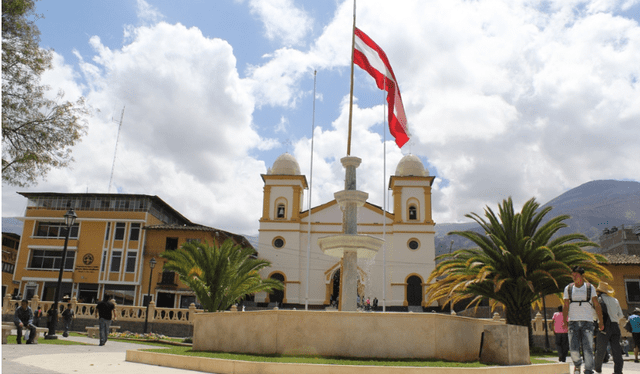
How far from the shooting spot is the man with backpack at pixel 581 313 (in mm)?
7602

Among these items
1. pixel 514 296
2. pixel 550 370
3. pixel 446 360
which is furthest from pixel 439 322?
pixel 514 296

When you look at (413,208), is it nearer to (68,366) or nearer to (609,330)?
(609,330)

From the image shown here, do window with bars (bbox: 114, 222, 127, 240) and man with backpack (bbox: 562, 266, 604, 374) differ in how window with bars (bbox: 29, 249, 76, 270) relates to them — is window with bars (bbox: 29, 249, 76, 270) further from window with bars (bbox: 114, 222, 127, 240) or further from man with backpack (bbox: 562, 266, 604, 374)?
man with backpack (bbox: 562, 266, 604, 374)

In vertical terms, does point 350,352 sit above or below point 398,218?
below

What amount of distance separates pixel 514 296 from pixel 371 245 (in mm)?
8295

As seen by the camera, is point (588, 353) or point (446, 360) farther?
point (446, 360)

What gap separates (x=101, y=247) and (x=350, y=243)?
112ft

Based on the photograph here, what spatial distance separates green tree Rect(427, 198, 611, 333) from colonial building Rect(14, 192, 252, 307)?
2626 cm

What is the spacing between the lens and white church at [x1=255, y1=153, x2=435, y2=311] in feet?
132

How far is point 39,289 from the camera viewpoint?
39.5 metres

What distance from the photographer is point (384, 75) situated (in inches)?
591

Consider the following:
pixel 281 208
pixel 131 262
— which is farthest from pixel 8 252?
pixel 281 208

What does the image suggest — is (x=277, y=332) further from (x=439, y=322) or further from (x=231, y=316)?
(x=439, y=322)

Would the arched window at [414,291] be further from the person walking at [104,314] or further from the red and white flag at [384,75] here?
the person walking at [104,314]
